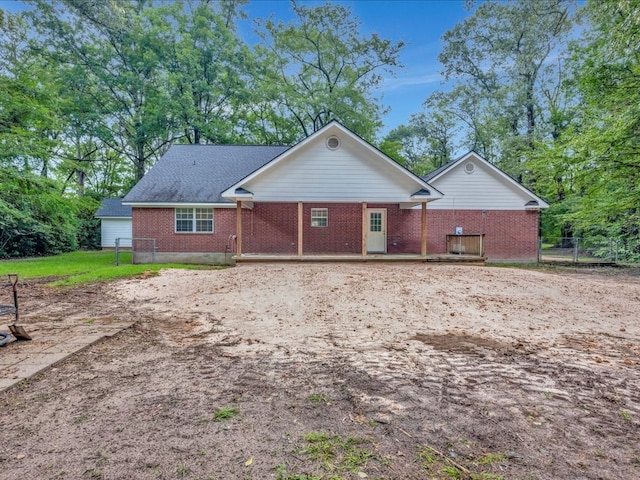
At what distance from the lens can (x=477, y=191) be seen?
671 inches

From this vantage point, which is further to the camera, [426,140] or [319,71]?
[426,140]

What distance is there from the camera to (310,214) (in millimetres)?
16094

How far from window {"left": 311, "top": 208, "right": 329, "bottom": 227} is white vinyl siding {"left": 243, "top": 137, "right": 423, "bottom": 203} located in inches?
85.3

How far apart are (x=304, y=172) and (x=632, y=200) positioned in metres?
12.7

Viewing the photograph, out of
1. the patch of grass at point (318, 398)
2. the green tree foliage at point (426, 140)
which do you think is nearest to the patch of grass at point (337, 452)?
the patch of grass at point (318, 398)

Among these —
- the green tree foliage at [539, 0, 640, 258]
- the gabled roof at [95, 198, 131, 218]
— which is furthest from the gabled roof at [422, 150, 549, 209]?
the gabled roof at [95, 198, 131, 218]

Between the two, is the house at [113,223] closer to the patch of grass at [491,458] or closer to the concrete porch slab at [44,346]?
the concrete porch slab at [44,346]

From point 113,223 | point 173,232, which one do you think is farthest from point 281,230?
point 113,223

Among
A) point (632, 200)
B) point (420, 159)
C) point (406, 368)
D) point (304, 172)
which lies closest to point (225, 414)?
point (406, 368)

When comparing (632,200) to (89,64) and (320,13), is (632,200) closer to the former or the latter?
(320,13)

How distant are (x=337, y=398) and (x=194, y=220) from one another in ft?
47.9

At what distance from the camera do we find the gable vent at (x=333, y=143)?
13961 millimetres

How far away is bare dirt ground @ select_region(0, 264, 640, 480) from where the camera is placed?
226 centimetres

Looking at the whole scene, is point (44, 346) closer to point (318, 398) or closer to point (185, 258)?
point (318, 398)
